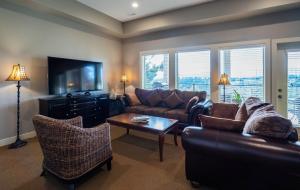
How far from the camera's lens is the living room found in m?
1.91

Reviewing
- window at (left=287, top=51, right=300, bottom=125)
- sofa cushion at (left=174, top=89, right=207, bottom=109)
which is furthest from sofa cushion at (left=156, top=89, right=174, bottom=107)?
window at (left=287, top=51, right=300, bottom=125)

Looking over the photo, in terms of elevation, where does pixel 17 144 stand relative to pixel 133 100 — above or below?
below

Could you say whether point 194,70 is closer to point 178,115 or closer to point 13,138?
point 178,115

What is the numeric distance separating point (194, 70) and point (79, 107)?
10.9 ft

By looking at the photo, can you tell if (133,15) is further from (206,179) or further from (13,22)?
(206,179)

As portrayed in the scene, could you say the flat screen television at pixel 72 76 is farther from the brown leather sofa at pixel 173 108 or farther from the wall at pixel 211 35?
the wall at pixel 211 35

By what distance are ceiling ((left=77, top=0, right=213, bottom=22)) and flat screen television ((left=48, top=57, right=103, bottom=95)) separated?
1.46 m

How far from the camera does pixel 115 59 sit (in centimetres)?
617

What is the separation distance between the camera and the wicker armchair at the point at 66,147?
1967mm

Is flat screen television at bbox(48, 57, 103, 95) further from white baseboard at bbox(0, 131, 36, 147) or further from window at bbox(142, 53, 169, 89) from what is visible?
window at bbox(142, 53, 169, 89)

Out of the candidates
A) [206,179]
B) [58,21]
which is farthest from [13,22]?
[206,179]

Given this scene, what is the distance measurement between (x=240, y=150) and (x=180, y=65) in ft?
13.2

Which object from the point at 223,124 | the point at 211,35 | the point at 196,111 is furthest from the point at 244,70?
the point at 223,124

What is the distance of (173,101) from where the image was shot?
15.6ft
